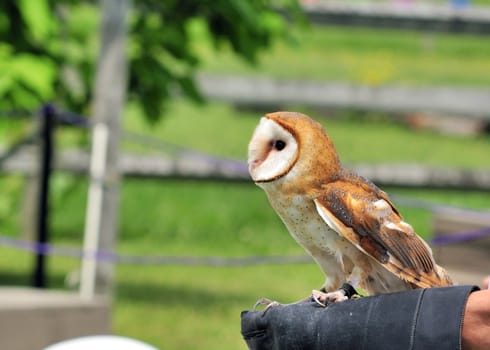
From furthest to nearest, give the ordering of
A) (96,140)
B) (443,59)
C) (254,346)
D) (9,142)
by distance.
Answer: (443,59) < (9,142) < (96,140) < (254,346)

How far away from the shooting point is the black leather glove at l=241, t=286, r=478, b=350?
1.41 metres

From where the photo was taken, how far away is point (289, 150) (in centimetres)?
149

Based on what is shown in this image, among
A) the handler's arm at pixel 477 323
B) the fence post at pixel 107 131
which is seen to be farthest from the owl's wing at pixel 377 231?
the fence post at pixel 107 131

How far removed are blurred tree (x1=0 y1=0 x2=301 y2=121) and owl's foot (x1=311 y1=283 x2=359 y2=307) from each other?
3.75 metres

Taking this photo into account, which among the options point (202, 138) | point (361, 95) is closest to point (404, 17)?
point (361, 95)

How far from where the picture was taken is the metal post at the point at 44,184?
17.3ft

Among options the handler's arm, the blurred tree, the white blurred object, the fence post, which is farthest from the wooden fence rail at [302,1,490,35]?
the handler's arm

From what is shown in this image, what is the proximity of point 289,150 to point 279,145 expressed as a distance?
0.10 feet

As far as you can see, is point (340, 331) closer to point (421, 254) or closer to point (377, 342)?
point (377, 342)

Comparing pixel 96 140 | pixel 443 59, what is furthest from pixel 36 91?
pixel 443 59

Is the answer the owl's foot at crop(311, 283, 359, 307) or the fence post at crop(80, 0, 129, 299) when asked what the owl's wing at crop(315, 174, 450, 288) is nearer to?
the owl's foot at crop(311, 283, 359, 307)

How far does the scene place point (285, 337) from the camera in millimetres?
1536

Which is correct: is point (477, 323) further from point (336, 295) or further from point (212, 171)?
point (212, 171)

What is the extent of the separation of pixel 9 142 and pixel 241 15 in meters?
2.51
